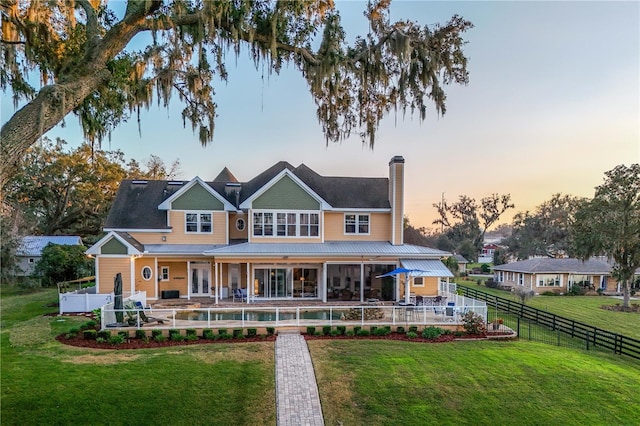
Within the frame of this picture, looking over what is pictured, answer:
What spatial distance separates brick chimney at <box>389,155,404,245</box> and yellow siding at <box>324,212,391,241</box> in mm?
435

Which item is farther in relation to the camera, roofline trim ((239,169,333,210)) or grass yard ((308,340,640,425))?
roofline trim ((239,169,333,210))

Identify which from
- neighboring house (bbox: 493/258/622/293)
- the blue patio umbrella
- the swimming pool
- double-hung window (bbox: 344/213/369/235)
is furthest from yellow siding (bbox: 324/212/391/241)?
neighboring house (bbox: 493/258/622/293)

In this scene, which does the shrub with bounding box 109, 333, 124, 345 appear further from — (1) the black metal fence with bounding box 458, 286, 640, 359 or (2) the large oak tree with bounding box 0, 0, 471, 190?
(1) the black metal fence with bounding box 458, 286, 640, 359

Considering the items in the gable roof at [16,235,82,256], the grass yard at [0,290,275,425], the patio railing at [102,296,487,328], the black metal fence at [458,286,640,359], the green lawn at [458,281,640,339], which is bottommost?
the green lawn at [458,281,640,339]

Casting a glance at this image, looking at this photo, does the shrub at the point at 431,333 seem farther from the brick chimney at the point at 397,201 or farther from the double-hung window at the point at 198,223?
the double-hung window at the point at 198,223

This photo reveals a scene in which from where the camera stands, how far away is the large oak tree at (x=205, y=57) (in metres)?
5.92

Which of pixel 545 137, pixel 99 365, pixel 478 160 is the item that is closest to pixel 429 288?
pixel 478 160

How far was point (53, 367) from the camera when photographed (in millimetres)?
9633

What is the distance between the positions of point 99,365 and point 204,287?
10370mm

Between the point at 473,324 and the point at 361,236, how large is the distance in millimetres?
8616

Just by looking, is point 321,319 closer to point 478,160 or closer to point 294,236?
point 294,236

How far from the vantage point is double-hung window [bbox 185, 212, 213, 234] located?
20291mm

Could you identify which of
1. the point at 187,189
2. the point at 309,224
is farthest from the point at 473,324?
the point at 187,189

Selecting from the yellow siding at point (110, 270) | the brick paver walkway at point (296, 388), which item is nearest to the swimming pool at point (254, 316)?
the brick paver walkway at point (296, 388)
